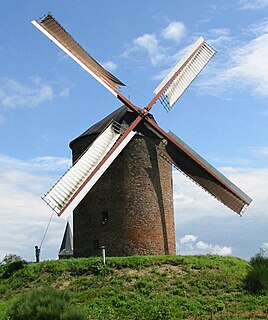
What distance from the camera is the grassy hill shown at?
1559 centimetres

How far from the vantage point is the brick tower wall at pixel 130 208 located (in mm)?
22109

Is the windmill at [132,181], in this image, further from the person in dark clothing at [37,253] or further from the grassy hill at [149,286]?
the grassy hill at [149,286]

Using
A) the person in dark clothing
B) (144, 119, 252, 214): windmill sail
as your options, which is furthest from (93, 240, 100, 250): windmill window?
(144, 119, 252, 214): windmill sail

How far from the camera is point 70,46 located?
22094 mm

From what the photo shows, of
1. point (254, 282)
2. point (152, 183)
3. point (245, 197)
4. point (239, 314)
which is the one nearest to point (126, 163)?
point (152, 183)

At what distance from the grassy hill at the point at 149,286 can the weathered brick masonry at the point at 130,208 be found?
2409 mm

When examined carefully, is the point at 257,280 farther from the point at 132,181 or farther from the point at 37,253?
the point at 37,253

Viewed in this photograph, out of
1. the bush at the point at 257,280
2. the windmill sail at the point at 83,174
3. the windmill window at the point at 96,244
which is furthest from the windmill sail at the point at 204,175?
the bush at the point at 257,280

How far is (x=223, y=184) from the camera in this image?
22.8 m

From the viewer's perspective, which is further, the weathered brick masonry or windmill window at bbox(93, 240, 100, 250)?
windmill window at bbox(93, 240, 100, 250)

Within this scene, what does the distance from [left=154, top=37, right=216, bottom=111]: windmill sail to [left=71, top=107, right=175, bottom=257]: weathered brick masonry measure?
2387mm

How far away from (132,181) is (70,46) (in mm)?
5750

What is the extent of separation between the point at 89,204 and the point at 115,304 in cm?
717

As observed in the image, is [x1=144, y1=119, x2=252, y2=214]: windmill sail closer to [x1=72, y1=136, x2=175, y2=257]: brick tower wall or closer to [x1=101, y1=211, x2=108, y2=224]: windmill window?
[x1=72, y1=136, x2=175, y2=257]: brick tower wall
